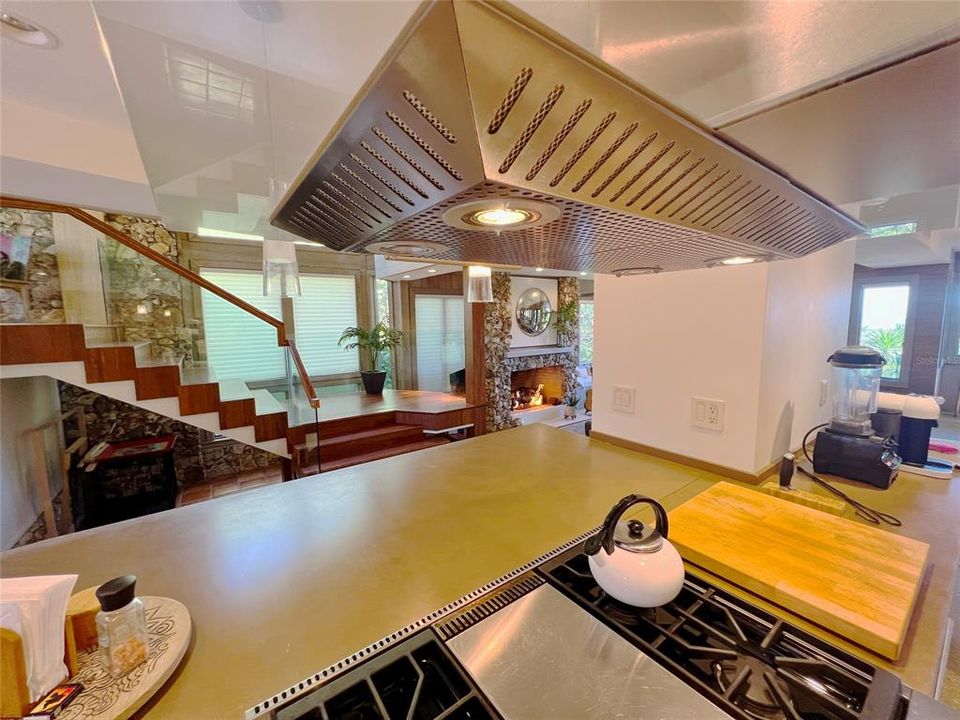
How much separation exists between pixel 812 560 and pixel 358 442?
3827mm

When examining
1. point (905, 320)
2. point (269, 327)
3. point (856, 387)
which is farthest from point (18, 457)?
point (905, 320)

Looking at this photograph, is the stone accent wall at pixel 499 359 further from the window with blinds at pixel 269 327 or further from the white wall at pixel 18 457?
the white wall at pixel 18 457

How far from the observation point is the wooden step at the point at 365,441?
3.81 metres

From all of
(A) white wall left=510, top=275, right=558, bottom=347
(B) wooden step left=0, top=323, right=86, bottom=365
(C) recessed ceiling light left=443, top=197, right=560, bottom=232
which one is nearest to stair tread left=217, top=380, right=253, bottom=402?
(B) wooden step left=0, top=323, right=86, bottom=365

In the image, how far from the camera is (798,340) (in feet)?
4.66

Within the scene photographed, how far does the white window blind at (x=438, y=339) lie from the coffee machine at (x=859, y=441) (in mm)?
4998

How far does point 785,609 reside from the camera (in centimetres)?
68

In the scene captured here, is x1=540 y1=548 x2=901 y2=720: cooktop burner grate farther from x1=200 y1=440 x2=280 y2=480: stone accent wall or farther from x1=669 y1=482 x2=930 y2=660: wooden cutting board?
x1=200 y1=440 x2=280 y2=480: stone accent wall

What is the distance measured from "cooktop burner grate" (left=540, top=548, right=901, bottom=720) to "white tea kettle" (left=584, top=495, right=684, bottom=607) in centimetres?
4

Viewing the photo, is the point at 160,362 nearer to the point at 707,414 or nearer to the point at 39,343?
the point at 39,343

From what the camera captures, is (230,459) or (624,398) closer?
(624,398)

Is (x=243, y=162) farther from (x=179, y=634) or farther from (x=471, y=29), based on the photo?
(x=471, y=29)

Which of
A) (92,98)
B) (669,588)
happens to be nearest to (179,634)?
(669,588)

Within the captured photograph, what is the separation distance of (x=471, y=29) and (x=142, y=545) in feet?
4.24
